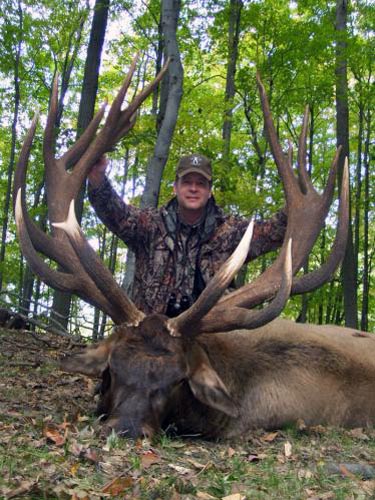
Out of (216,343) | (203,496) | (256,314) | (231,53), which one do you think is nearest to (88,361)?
(216,343)

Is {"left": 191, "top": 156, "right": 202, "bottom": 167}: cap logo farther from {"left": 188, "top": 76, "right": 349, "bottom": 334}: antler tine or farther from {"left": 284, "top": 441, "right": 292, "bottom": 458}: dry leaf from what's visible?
{"left": 284, "top": 441, "right": 292, "bottom": 458}: dry leaf

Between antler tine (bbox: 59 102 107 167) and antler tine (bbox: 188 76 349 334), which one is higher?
antler tine (bbox: 59 102 107 167)

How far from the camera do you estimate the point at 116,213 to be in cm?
595

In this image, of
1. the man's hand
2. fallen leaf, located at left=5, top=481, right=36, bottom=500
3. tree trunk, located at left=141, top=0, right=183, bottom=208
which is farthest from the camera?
tree trunk, located at left=141, top=0, right=183, bottom=208

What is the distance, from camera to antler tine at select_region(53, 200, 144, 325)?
4.41 m

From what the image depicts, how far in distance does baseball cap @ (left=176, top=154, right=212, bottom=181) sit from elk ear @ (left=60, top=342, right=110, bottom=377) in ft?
6.98

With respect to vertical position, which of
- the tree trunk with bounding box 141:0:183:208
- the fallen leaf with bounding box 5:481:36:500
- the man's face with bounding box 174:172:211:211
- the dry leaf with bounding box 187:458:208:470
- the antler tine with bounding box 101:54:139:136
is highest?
the tree trunk with bounding box 141:0:183:208

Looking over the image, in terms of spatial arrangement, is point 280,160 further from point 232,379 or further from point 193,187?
point 232,379

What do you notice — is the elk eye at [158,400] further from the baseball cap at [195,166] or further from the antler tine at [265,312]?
the baseball cap at [195,166]

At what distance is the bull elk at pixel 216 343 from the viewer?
4.21 m

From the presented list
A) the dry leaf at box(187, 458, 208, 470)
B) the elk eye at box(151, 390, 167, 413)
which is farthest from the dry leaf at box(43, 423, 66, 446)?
the dry leaf at box(187, 458, 208, 470)

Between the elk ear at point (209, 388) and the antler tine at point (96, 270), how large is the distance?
1.76 ft

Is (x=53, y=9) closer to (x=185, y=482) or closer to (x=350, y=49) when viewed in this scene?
(x=350, y=49)

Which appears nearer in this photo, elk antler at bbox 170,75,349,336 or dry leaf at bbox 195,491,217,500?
dry leaf at bbox 195,491,217,500
